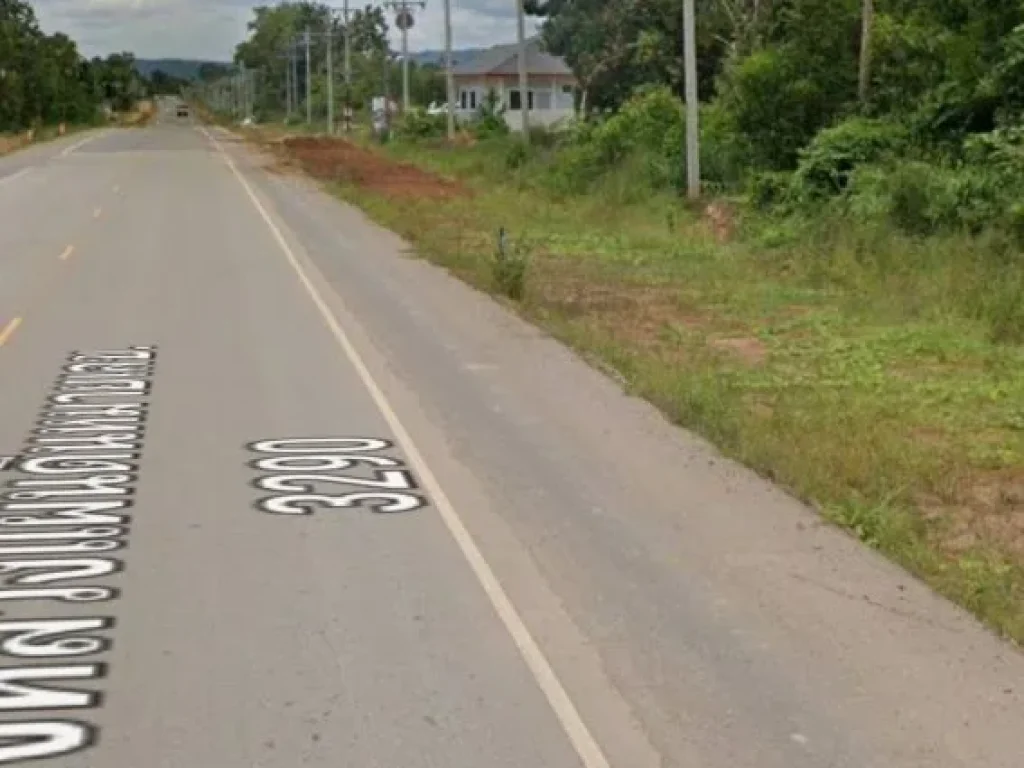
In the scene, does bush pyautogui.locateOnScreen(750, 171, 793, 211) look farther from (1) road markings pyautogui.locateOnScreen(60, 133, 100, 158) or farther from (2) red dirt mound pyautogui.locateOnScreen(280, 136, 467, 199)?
(1) road markings pyautogui.locateOnScreen(60, 133, 100, 158)

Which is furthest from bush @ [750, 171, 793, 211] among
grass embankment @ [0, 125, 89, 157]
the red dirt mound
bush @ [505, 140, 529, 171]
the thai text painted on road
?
grass embankment @ [0, 125, 89, 157]

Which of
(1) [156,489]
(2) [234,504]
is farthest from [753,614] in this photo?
(1) [156,489]

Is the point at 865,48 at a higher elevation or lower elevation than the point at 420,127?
higher

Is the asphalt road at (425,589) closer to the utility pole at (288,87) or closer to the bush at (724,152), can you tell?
the bush at (724,152)

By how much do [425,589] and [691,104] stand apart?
21666 millimetres

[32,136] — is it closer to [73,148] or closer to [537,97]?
[73,148]

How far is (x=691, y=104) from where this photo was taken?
28.5m

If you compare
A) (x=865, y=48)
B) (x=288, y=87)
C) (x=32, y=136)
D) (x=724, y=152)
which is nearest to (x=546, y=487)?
(x=865, y=48)

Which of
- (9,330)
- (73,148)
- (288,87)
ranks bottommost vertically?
(9,330)

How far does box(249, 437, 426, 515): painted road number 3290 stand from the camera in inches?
382

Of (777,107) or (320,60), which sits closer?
(777,107)

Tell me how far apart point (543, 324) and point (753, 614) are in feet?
34.9

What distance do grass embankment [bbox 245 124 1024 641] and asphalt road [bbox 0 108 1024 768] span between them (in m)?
0.40

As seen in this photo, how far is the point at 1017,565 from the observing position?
8547 millimetres
